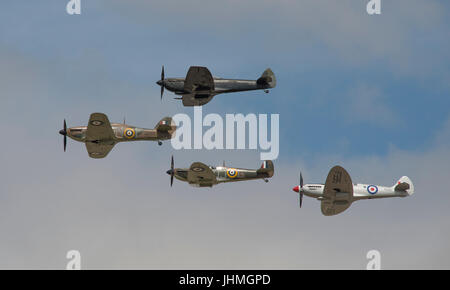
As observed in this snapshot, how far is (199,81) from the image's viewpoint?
7800cm

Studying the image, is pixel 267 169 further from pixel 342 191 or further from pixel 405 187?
pixel 405 187

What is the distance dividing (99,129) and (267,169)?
14174mm

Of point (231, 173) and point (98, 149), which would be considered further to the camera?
point (231, 173)

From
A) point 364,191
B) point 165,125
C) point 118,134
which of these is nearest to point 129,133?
point 118,134

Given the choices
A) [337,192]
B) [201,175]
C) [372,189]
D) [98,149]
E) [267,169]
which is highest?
[98,149]

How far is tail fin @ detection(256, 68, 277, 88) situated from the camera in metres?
80.3

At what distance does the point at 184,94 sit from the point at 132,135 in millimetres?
5919

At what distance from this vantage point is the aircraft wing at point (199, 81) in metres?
77.1

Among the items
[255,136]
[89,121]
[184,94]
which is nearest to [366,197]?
[255,136]

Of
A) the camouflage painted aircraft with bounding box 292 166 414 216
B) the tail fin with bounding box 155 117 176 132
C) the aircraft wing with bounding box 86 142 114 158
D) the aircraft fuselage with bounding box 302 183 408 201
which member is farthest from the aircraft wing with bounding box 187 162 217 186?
the aircraft fuselage with bounding box 302 183 408 201

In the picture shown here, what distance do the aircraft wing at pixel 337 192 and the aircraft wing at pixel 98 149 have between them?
59.3 ft

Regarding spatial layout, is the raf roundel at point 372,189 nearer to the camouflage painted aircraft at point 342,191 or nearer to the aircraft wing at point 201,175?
the camouflage painted aircraft at point 342,191

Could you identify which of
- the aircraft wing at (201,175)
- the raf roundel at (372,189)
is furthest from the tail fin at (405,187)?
the aircraft wing at (201,175)
